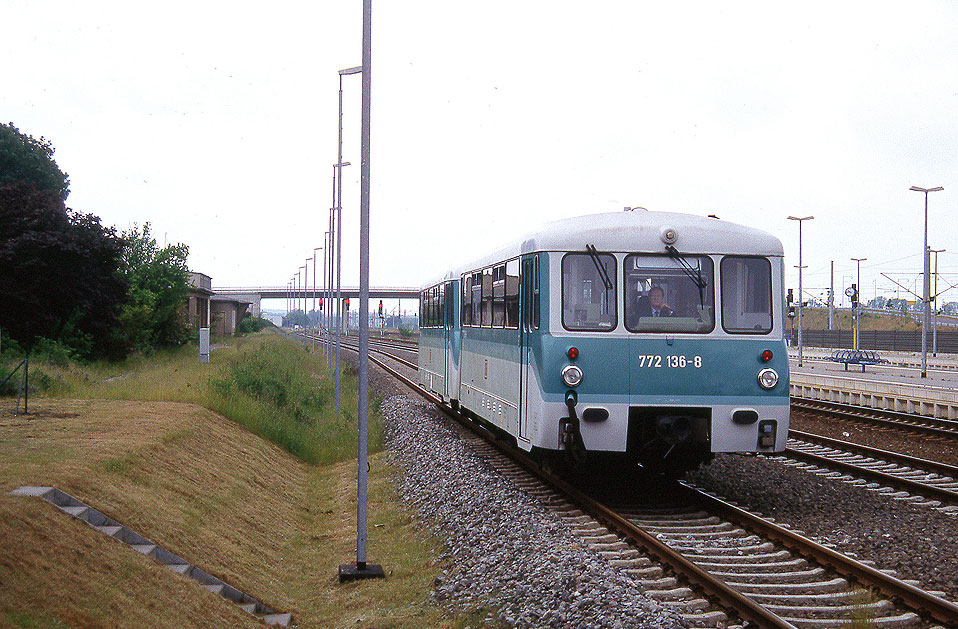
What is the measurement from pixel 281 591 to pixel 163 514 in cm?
159

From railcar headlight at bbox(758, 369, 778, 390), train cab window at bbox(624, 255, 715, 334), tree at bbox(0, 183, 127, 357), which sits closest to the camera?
railcar headlight at bbox(758, 369, 778, 390)

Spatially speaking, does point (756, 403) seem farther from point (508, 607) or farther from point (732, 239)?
point (508, 607)

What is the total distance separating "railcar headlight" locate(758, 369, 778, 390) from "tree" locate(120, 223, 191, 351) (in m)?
31.2

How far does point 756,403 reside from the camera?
10391mm

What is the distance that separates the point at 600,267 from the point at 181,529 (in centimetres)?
550

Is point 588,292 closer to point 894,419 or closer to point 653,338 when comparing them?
point 653,338

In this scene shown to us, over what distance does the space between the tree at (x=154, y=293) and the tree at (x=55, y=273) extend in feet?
19.0

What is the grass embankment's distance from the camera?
725 cm

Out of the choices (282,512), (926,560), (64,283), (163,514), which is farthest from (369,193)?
(64,283)

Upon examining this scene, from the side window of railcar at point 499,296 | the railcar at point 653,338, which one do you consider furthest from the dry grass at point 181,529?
the side window of railcar at point 499,296

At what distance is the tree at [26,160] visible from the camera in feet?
171

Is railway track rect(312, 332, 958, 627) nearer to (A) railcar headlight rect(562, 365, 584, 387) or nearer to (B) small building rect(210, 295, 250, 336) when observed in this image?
(A) railcar headlight rect(562, 365, 584, 387)

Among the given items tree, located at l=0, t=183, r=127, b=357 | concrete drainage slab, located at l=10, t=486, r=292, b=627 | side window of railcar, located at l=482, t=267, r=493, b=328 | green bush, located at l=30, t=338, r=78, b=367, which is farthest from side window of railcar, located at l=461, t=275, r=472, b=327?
tree, located at l=0, t=183, r=127, b=357

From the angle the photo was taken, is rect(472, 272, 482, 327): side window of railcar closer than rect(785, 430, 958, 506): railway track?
No
